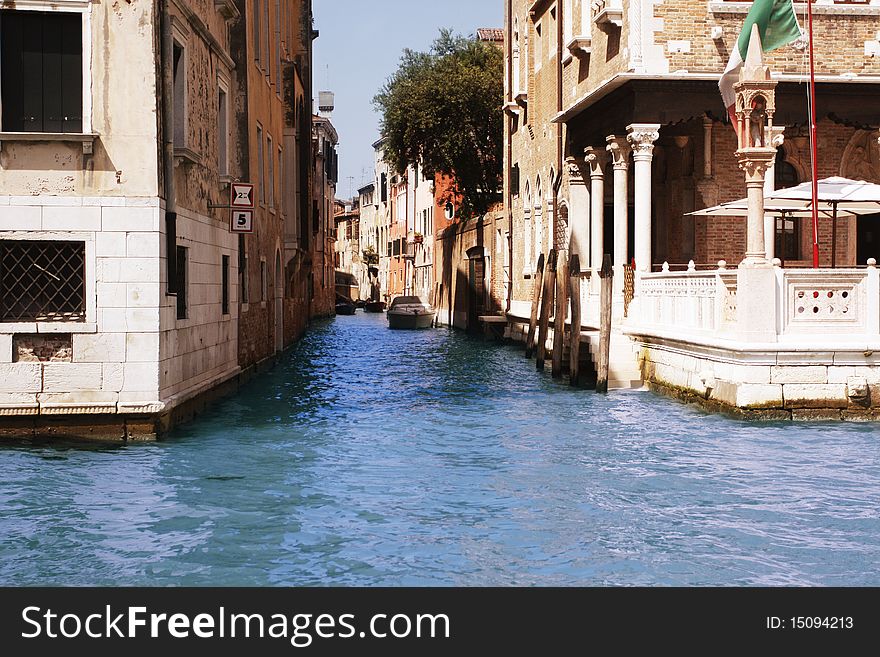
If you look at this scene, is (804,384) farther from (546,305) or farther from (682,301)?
(546,305)

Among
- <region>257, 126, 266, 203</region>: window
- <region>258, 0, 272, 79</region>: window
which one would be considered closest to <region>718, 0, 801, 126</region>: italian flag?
<region>257, 126, 266, 203</region>: window

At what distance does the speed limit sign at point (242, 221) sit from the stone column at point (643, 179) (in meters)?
5.73

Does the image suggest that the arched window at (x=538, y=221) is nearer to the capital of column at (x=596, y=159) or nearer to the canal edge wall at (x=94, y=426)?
Answer: the capital of column at (x=596, y=159)

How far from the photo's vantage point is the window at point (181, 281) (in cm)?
1245

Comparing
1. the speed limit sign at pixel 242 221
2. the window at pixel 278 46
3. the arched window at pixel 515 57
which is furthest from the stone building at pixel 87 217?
the arched window at pixel 515 57

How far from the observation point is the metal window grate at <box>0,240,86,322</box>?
35.1ft

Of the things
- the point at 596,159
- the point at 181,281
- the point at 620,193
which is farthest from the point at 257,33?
the point at 181,281

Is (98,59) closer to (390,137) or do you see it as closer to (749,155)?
(749,155)

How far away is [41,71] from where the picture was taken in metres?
10.8

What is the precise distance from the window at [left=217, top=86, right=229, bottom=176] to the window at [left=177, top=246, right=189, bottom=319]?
301 cm

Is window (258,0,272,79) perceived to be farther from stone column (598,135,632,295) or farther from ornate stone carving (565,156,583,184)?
stone column (598,135,632,295)

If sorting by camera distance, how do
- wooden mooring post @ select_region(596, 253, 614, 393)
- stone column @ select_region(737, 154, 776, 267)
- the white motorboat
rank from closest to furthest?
stone column @ select_region(737, 154, 776, 267), wooden mooring post @ select_region(596, 253, 614, 393), the white motorboat

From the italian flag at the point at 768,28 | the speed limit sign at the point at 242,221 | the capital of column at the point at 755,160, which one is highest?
the italian flag at the point at 768,28

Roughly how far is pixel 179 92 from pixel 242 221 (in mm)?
2680
